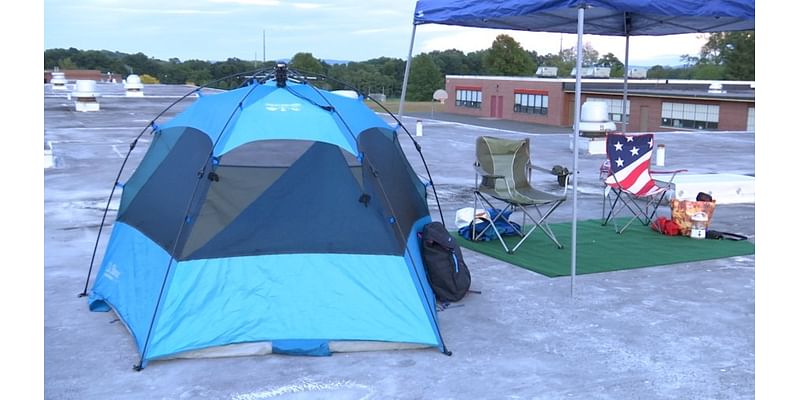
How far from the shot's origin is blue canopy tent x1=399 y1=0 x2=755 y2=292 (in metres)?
5.57

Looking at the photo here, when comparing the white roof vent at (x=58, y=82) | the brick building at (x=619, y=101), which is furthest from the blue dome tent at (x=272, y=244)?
the white roof vent at (x=58, y=82)

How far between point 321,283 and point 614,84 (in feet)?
113

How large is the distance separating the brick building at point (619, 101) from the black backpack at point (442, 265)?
Answer: 21.0 m

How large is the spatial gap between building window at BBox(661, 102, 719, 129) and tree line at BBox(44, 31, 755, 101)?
39.7ft

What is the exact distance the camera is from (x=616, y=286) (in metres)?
6.11

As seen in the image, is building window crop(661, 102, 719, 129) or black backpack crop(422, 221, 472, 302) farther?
building window crop(661, 102, 719, 129)

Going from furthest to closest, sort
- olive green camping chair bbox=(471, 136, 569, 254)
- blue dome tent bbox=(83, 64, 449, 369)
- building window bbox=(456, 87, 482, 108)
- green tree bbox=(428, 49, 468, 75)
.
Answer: green tree bbox=(428, 49, 468, 75), building window bbox=(456, 87, 482, 108), olive green camping chair bbox=(471, 136, 569, 254), blue dome tent bbox=(83, 64, 449, 369)

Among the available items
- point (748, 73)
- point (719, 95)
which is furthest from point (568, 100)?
point (748, 73)

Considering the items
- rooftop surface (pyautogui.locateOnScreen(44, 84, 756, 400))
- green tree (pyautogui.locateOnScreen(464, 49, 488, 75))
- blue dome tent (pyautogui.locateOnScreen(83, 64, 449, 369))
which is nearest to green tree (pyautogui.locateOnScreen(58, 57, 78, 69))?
green tree (pyautogui.locateOnScreen(464, 49, 488, 75))

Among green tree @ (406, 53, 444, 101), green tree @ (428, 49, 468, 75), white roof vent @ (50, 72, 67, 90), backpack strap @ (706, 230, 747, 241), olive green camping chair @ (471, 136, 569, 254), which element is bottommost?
backpack strap @ (706, 230, 747, 241)

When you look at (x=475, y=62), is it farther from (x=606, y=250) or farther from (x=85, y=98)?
(x=606, y=250)

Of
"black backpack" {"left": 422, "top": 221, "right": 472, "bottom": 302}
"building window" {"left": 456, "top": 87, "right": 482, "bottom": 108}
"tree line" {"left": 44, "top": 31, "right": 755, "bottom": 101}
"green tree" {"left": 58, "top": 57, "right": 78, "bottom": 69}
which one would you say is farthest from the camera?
"green tree" {"left": 58, "top": 57, "right": 78, "bottom": 69}

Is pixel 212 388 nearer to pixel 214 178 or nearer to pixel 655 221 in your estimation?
pixel 214 178

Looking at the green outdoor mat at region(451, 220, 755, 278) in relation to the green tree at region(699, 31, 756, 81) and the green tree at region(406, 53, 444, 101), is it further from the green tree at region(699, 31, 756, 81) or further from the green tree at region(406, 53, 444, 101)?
the green tree at region(406, 53, 444, 101)
